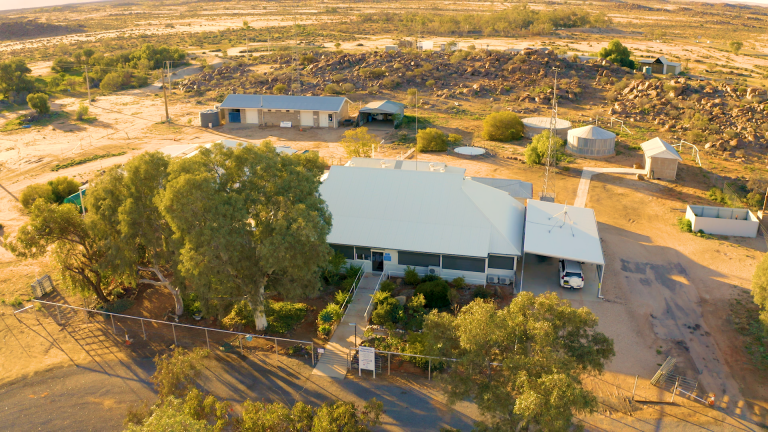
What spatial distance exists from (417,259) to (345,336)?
257 inches

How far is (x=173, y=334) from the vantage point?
25.0 meters

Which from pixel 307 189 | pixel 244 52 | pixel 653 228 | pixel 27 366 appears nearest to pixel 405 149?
pixel 653 228

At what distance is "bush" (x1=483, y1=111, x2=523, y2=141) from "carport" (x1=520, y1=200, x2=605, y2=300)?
77.2 feet

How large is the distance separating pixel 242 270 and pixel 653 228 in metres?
27.2

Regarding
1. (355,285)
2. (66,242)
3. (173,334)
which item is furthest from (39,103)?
(355,285)

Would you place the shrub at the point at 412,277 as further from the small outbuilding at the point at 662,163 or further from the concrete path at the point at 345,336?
the small outbuilding at the point at 662,163

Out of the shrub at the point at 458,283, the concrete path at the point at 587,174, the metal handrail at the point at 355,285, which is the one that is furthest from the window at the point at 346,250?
the concrete path at the point at 587,174

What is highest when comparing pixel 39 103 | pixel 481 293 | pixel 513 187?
pixel 39 103

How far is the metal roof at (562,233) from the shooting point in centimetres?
2783

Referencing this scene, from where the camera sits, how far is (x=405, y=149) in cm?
5172

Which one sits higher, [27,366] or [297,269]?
[297,269]

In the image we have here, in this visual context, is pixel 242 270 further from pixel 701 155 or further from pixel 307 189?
pixel 701 155

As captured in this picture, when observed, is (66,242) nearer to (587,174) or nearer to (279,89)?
(587,174)

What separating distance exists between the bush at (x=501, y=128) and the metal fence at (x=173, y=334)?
37022 mm
